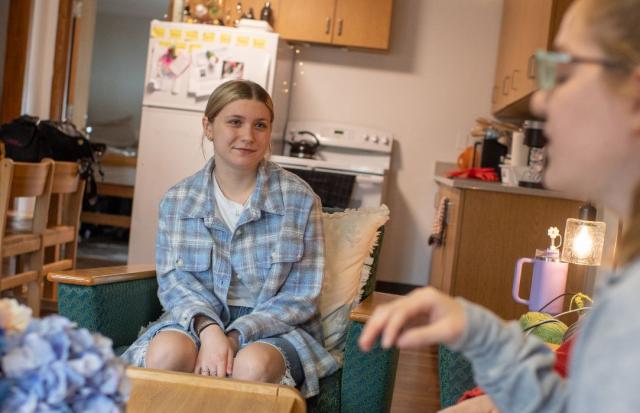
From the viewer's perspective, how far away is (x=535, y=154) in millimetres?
3941

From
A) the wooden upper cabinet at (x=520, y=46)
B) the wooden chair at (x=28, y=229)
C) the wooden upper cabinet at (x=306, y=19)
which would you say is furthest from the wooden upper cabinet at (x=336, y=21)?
the wooden chair at (x=28, y=229)

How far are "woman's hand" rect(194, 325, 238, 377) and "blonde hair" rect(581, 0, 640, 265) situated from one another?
136 centimetres

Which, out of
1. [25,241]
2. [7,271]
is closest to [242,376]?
[25,241]

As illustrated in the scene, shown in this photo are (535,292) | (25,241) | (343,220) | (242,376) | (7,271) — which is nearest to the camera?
(242,376)

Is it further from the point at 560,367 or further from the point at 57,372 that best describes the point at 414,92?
the point at 57,372

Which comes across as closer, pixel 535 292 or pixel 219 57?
pixel 535 292

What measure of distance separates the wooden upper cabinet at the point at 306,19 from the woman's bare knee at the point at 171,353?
3.55m

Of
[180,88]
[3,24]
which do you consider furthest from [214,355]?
[3,24]

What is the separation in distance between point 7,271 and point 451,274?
2303mm

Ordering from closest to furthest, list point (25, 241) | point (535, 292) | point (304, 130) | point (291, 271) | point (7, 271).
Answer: point (291, 271) < point (535, 292) < point (25, 241) < point (7, 271) < point (304, 130)

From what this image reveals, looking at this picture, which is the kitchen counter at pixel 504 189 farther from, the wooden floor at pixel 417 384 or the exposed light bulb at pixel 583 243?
the exposed light bulb at pixel 583 243

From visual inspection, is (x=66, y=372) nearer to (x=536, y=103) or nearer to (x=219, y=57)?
(x=536, y=103)

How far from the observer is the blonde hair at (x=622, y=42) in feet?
2.30

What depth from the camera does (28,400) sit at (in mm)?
793
